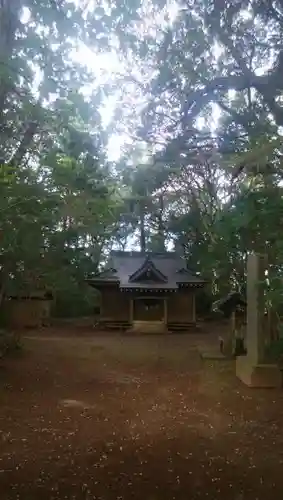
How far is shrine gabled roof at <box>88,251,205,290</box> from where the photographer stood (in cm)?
1950

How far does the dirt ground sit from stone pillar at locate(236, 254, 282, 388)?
1.01ft

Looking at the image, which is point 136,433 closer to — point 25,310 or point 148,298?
point 148,298

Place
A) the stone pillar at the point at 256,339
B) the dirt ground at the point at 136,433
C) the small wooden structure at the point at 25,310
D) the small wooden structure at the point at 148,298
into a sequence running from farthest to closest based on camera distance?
the small wooden structure at the point at 148,298 < the small wooden structure at the point at 25,310 < the stone pillar at the point at 256,339 < the dirt ground at the point at 136,433

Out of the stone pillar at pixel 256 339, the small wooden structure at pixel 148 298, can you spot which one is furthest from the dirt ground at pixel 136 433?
the small wooden structure at pixel 148 298

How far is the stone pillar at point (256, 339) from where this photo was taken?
8016 mm

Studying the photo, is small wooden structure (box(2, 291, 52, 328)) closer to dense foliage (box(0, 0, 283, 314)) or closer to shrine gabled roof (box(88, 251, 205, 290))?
shrine gabled roof (box(88, 251, 205, 290))

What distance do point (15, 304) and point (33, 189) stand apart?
12605mm

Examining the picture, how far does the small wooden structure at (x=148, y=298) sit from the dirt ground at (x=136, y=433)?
8644mm

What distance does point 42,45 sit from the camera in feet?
24.3

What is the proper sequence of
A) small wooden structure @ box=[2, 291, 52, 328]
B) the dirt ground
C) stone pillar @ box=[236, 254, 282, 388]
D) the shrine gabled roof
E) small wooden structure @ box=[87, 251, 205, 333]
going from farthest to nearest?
the shrine gabled roof → small wooden structure @ box=[87, 251, 205, 333] → small wooden structure @ box=[2, 291, 52, 328] → stone pillar @ box=[236, 254, 282, 388] → the dirt ground

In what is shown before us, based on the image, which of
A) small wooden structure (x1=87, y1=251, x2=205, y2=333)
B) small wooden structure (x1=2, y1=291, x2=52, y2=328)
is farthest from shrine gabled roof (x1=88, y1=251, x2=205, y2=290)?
small wooden structure (x1=2, y1=291, x2=52, y2=328)

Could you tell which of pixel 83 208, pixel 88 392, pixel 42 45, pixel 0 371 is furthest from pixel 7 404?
pixel 42 45

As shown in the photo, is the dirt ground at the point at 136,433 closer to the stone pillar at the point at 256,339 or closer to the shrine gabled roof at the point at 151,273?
the stone pillar at the point at 256,339

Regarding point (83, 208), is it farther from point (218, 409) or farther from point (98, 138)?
point (218, 409)
